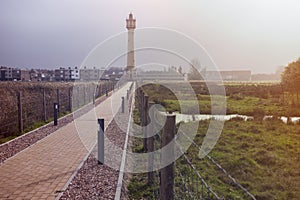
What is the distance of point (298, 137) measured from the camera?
42.6 feet

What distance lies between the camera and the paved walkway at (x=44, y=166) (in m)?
Result: 5.25

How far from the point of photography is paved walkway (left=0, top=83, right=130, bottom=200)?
5.25 m

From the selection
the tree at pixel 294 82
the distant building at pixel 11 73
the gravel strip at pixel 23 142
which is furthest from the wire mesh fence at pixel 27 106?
the distant building at pixel 11 73

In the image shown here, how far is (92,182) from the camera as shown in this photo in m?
5.74

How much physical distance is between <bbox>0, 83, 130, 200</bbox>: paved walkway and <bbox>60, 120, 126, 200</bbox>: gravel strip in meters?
0.19

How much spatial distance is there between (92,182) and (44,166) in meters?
1.56

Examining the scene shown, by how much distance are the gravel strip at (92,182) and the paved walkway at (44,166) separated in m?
0.19

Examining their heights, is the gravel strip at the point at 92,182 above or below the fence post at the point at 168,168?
below

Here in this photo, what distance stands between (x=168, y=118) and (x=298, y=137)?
11364 millimetres

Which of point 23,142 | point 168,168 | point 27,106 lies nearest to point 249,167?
point 168,168

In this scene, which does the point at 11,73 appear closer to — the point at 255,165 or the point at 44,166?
the point at 44,166

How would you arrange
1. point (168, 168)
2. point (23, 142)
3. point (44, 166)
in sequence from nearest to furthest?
point (168, 168), point (44, 166), point (23, 142)

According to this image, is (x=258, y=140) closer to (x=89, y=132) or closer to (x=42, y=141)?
(x=89, y=132)

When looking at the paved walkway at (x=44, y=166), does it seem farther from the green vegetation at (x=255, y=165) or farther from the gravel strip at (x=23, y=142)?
the green vegetation at (x=255, y=165)
